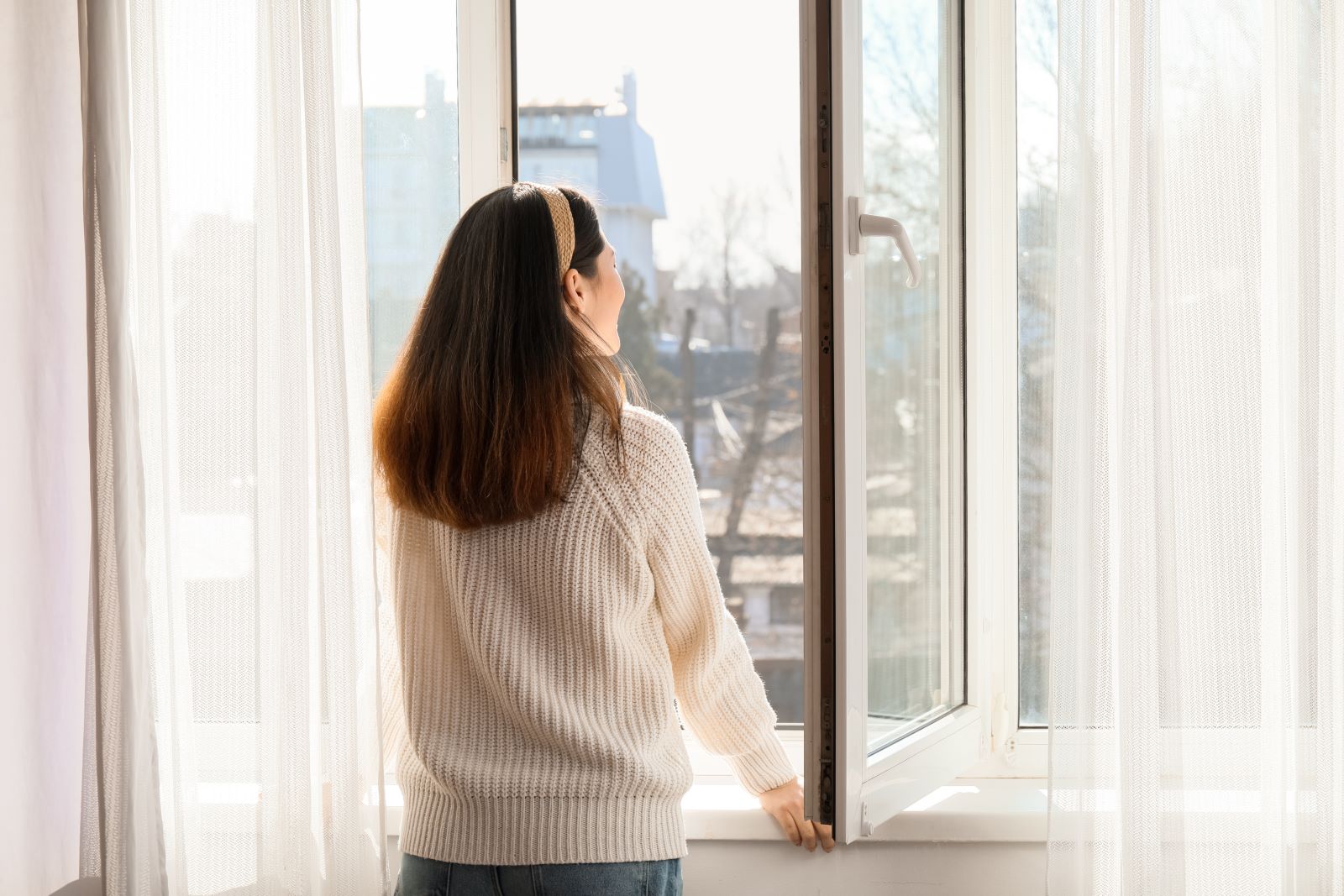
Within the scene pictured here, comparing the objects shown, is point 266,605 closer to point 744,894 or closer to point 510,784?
point 510,784

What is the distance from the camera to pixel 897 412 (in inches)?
55.5

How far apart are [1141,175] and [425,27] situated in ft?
3.29

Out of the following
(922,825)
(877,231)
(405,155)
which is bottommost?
(922,825)

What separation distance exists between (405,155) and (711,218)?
8.04ft

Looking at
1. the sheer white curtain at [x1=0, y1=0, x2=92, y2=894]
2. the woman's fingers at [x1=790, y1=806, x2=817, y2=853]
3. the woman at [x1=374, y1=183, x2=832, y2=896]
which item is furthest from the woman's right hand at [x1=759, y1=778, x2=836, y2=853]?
the sheer white curtain at [x1=0, y1=0, x2=92, y2=894]

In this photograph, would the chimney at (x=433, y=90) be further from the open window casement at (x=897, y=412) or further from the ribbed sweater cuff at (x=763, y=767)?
the ribbed sweater cuff at (x=763, y=767)

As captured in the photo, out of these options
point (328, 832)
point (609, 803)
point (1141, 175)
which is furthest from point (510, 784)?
point (1141, 175)

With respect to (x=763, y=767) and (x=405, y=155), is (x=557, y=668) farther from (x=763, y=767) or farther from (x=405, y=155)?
(x=405, y=155)

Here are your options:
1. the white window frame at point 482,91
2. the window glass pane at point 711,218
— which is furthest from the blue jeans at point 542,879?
the window glass pane at point 711,218

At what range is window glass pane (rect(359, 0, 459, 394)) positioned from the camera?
4.52 feet

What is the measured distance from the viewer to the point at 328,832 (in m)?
1.26

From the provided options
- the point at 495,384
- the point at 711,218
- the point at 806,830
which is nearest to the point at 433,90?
the point at 495,384

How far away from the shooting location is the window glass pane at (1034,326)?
1380mm

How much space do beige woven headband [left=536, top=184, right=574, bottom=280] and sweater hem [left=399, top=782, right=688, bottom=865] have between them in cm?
55
